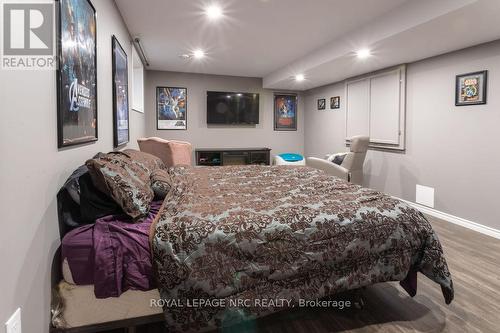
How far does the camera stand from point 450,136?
12.5 ft

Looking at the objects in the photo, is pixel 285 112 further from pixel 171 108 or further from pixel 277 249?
pixel 277 249

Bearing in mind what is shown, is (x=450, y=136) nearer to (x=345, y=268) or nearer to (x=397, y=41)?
(x=397, y=41)

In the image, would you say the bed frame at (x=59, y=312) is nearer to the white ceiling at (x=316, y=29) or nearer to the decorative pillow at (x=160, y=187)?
the decorative pillow at (x=160, y=187)

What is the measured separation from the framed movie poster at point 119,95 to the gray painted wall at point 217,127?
112 inches

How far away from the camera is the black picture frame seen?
23.7 ft

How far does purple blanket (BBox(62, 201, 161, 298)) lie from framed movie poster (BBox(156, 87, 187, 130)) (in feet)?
16.8

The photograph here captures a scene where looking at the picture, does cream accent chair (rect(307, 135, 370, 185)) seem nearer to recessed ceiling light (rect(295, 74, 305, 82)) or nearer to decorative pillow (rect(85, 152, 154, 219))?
recessed ceiling light (rect(295, 74, 305, 82))

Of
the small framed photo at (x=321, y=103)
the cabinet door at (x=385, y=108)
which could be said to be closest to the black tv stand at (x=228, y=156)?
the small framed photo at (x=321, y=103)

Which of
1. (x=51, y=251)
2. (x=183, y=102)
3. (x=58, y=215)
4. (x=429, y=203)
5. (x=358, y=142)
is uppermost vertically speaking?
(x=183, y=102)

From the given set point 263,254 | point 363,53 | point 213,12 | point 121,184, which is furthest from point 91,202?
point 363,53

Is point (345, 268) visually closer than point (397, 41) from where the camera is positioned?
Yes

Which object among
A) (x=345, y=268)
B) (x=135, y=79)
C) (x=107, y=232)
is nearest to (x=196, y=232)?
(x=107, y=232)

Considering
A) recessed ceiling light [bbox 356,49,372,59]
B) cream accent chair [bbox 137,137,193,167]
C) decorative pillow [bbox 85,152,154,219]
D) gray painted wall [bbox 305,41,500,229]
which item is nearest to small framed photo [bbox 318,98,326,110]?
gray painted wall [bbox 305,41,500,229]

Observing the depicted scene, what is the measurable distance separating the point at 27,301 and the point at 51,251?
0.25 meters
